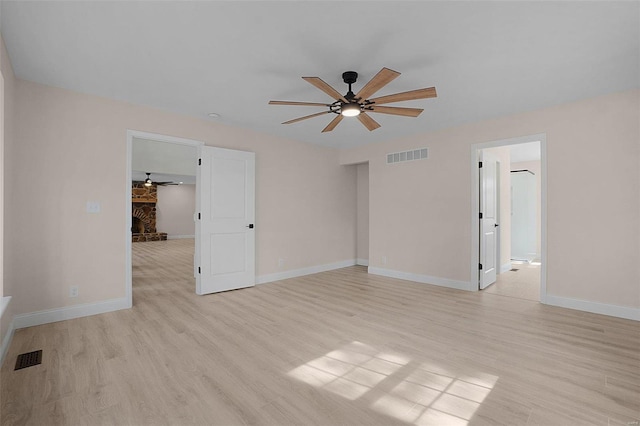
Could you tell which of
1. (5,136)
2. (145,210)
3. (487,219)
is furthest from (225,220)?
(145,210)

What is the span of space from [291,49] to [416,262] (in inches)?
159

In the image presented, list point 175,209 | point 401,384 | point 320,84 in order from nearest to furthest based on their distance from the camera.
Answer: point 401,384 < point 320,84 < point 175,209

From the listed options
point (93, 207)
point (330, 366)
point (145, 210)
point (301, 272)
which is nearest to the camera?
point (330, 366)

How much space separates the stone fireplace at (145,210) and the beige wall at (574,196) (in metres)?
11.6

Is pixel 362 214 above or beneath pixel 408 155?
beneath

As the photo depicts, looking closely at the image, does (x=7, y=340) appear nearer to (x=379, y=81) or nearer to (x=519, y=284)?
(x=379, y=81)

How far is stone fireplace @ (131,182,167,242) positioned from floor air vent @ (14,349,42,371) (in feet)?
35.3

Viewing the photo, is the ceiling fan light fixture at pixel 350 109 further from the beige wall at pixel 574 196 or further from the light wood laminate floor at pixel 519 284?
the light wood laminate floor at pixel 519 284

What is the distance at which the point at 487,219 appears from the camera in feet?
15.8

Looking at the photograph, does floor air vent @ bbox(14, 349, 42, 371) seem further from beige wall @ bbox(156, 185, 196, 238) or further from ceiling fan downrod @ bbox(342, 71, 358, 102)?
beige wall @ bbox(156, 185, 196, 238)

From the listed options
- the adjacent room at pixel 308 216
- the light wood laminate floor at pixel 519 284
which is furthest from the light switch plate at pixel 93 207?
the light wood laminate floor at pixel 519 284

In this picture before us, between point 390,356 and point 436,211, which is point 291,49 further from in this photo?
point 436,211

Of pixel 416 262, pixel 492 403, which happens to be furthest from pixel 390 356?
pixel 416 262

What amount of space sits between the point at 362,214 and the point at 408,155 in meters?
1.99
